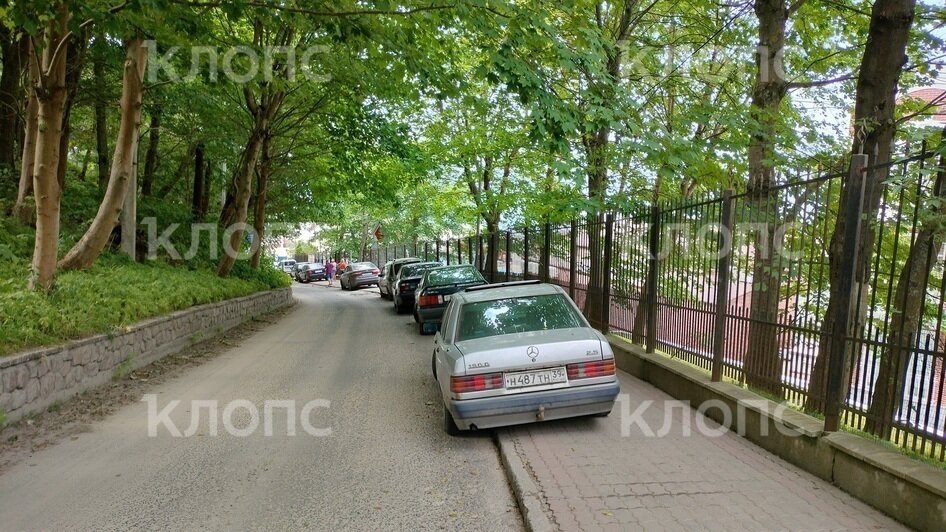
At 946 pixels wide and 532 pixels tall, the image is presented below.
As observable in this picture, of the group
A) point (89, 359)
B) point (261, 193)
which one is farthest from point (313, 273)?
point (89, 359)

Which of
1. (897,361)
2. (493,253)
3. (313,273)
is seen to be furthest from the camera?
(313,273)

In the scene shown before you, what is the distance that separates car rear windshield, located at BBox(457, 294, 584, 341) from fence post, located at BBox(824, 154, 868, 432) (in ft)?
7.47

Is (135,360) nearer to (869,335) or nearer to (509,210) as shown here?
(869,335)

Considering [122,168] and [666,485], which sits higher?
[122,168]

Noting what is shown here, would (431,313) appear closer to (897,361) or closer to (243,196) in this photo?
(243,196)

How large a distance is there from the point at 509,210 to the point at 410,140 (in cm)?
516

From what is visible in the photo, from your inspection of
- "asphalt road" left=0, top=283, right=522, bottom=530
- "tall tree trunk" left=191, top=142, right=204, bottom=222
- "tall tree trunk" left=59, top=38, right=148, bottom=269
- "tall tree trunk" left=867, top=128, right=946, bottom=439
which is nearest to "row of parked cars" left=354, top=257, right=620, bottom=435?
"asphalt road" left=0, top=283, right=522, bottom=530

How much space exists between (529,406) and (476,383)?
0.53 meters

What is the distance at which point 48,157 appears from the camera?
827cm

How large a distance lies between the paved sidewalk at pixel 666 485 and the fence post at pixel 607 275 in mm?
4015

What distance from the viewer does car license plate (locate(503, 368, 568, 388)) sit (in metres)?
5.35

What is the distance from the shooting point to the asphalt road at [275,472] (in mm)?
4074

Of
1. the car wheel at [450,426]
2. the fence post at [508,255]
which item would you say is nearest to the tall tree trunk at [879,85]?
the car wheel at [450,426]

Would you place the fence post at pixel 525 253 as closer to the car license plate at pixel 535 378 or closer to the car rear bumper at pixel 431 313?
the car rear bumper at pixel 431 313
